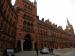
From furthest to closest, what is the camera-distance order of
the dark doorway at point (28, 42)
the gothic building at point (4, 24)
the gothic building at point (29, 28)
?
the dark doorway at point (28, 42), the gothic building at point (29, 28), the gothic building at point (4, 24)

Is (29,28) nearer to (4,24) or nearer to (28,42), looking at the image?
(28,42)

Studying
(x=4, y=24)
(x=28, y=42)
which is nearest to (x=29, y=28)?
(x=28, y=42)

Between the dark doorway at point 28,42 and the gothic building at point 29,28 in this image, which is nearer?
the gothic building at point 29,28

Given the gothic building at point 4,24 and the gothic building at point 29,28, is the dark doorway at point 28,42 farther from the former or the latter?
the gothic building at point 4,24

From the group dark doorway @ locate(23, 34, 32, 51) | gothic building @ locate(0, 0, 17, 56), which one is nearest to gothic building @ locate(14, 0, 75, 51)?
dark doorway @ locate(23, 34, 32, 51)

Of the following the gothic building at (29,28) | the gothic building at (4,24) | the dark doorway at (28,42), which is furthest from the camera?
the dark doorway at (28,42)

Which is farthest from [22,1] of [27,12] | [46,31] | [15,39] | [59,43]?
[59,43]

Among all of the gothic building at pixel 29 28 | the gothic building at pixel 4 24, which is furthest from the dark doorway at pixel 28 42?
the gothic building at pixel 4 24

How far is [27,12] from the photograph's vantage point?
64438 mm

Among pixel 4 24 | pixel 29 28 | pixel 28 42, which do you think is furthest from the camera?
pixel 29 28

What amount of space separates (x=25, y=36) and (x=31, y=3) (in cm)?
1250

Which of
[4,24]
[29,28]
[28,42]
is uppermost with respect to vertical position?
[29,28]

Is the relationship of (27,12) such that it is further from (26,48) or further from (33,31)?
(26,48)

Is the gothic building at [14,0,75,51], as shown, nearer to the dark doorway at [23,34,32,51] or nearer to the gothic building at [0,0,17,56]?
the dark doorway at [23,34,32,51]
